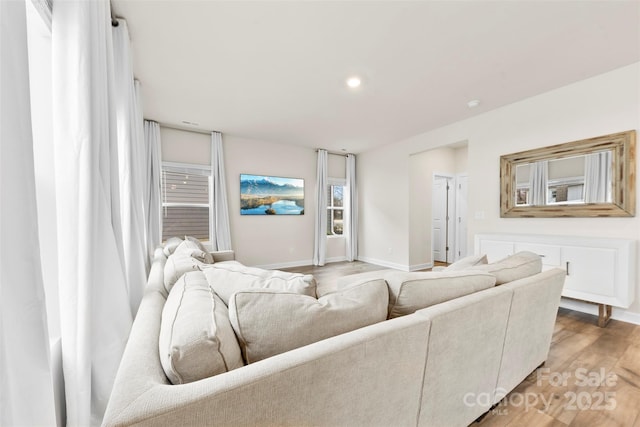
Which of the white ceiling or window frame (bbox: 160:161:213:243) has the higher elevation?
the white ceiling

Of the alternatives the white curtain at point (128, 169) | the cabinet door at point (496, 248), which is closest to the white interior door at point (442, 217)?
the cabinet door at point (496, 248)

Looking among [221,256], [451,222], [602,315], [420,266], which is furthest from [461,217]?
[221,256]

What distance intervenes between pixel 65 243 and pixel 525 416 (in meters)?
2.39

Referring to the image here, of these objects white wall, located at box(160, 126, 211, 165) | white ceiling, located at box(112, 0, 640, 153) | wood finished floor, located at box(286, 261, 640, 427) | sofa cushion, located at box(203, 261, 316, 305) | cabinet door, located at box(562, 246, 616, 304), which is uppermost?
white ceiling, located at box(112, 0, 640, 153)

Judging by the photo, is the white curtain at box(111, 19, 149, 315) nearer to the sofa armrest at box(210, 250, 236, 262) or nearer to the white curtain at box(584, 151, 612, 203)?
the sofa armrest at box(210, 250, 236, 262)

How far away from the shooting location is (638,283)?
245cm

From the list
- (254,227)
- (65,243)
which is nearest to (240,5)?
(65,243)

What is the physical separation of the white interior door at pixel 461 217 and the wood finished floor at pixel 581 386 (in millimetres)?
3152

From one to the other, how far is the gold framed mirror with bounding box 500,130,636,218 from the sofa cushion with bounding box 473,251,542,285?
5.72 ft

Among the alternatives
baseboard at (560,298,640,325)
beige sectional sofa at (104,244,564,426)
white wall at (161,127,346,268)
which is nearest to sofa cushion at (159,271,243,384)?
beige sectional sofa at (104,244,564,426)

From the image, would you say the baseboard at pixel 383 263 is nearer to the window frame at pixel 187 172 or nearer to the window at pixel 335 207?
the window at pixel 335 207

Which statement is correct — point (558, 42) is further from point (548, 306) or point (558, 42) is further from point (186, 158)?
point (186, 158)

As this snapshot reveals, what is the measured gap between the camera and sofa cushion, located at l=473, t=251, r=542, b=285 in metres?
1.45

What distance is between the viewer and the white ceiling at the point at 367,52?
5.85 ft
